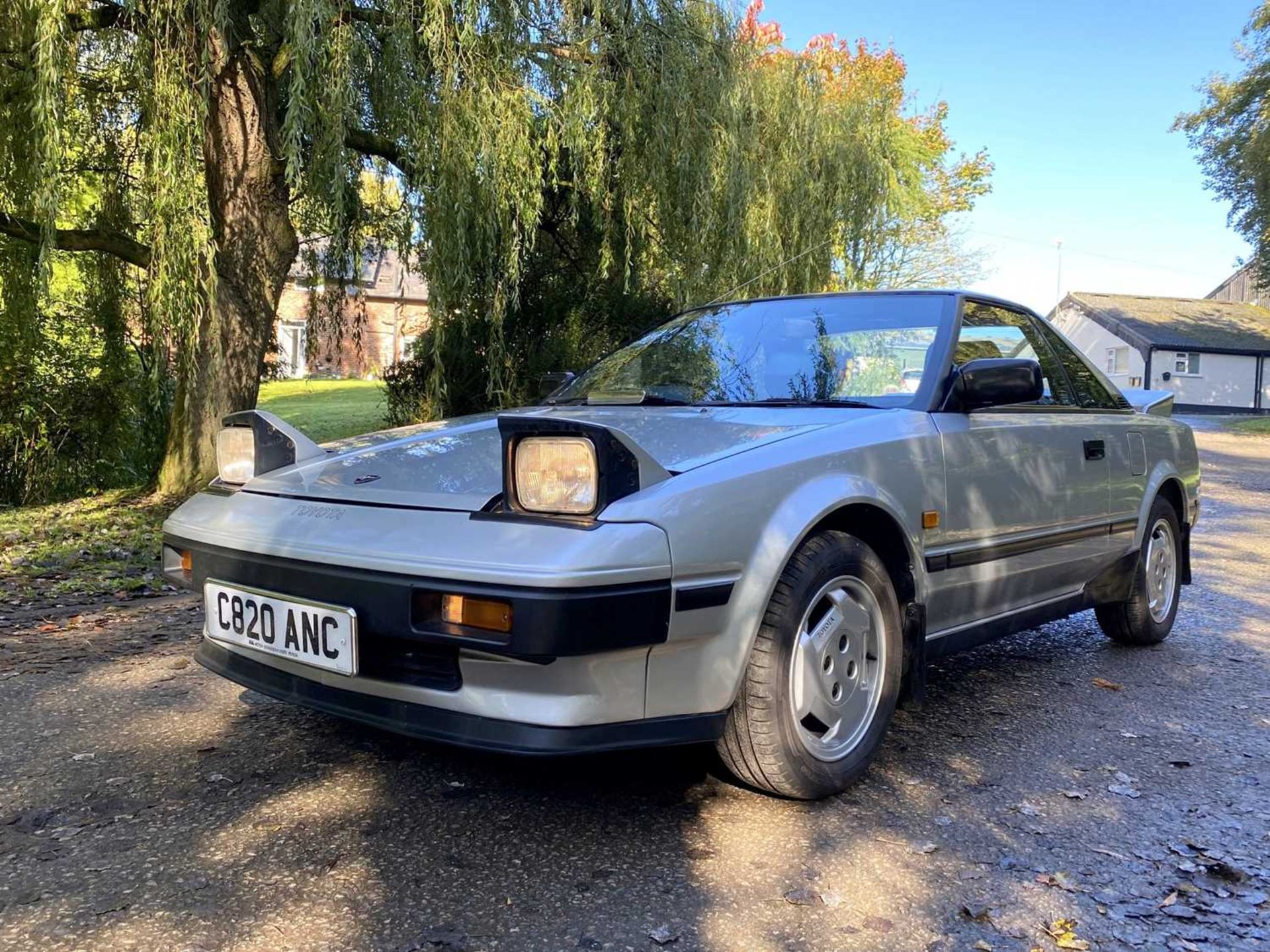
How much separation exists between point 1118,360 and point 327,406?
32734 millimetres

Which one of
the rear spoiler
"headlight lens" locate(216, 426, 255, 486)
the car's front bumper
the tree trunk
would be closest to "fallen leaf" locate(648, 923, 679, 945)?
the car's front bumper

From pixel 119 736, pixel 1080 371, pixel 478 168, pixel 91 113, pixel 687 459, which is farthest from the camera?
pixel 91 113

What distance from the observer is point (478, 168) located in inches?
249

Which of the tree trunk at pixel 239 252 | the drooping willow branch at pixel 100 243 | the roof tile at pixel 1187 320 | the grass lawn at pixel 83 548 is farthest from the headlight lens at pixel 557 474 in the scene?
the roof tile at pixel 1187 320

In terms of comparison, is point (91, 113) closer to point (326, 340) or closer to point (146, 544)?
point (326, 340)

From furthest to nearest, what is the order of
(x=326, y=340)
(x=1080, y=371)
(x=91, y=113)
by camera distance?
(x=326, y=340)
(x=91, y=113)
(x=1080, y=371)

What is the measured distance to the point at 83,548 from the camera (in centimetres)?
638

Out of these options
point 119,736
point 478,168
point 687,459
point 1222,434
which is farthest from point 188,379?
point 1222,434

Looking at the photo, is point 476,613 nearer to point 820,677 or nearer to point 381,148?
point 820,677

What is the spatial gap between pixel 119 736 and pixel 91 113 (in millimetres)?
6905

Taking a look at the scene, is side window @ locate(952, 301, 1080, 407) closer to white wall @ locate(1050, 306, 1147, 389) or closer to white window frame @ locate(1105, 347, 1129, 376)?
white wall @ locate(1050, 306, 1147, 389)

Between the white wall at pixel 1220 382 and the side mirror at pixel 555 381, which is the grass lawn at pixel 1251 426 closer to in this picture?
the white wall at pixel 1220 382

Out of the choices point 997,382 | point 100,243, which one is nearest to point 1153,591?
point 997,382

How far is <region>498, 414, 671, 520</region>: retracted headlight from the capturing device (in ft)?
6.84
